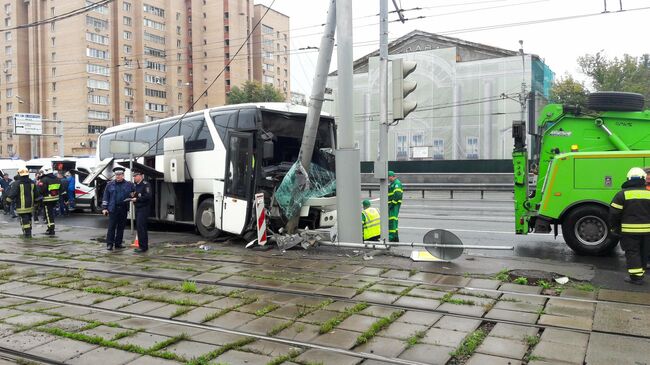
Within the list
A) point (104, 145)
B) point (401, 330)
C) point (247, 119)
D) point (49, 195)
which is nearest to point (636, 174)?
point (401, 330)

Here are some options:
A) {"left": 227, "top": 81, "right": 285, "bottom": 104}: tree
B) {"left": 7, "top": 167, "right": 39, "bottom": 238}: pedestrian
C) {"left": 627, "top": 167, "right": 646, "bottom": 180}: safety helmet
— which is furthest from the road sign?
{"left": 627, "top": 167, "right": 646, "bottom": 180}: safety helmet

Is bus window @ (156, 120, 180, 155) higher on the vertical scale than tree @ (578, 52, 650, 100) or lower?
lower

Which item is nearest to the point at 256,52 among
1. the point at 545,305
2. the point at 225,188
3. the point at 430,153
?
the point at 430,153

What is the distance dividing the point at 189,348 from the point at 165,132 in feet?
34.4

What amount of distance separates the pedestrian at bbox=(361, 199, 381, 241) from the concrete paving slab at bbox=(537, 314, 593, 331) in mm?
5476

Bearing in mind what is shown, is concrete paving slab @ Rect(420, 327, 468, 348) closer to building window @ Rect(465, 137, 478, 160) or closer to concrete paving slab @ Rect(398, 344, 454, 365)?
concrete paving slab @ Rect(398, 344, 454, 365)

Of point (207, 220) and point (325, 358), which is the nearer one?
point (325, 358)

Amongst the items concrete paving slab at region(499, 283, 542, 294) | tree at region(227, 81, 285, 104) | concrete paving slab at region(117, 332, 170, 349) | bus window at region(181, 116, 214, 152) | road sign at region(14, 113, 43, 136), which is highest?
tree at region(227, 81, 285, 104)

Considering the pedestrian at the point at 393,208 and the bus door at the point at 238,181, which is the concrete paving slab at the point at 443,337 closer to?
the pedestrian at the point at 393,208

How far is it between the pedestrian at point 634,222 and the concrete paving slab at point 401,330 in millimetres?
3784

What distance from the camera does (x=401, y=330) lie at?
5.43 meters

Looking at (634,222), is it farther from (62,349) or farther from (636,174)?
(62,349)

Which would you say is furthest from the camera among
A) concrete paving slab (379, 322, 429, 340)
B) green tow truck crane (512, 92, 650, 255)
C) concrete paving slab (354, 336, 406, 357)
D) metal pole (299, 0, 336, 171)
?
metal pole (299, 0, 336, 171)

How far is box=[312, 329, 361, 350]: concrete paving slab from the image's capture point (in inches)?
198
